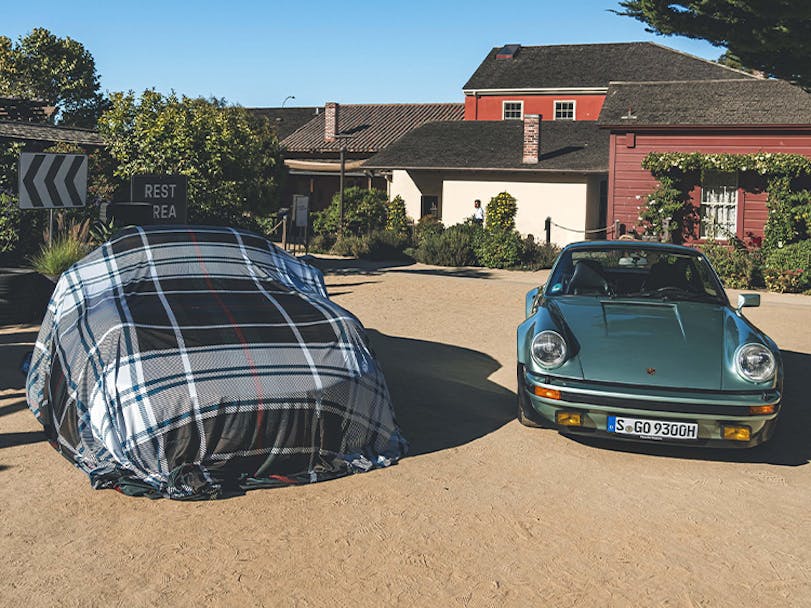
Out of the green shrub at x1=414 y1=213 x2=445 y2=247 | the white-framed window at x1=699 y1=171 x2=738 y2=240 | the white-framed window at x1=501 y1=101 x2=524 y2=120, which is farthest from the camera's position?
the white-framed window at x1=501 y1=101 x2=524 y2=120

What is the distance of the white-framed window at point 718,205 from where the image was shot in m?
22.7

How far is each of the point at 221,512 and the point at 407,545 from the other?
1131 mm

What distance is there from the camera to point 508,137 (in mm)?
32344

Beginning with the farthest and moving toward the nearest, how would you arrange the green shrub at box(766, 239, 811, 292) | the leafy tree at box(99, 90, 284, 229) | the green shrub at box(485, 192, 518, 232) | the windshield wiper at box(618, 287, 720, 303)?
1. the green shrub at box(485, 192, 518, 232)
2. the green shrub at box(766, 239, 811, 292)
3. the leafy tree at box(99, 90, 284, 229)
4. the windshield wiper at box(618, 287, 720, 303)

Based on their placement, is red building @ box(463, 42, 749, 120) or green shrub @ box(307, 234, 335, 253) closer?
green shrub @ box(307, 234, 335, 253)

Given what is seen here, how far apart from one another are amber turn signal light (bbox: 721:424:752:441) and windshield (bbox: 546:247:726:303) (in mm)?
A: 1589

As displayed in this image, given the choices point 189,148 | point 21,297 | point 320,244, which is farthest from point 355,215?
point 21,297

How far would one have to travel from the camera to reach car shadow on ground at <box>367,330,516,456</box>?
23.0 feet

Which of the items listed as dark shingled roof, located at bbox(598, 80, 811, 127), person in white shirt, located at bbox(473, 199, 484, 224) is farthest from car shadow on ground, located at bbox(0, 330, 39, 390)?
person in white shirt, located at bbox(473, 199, 484, 224)

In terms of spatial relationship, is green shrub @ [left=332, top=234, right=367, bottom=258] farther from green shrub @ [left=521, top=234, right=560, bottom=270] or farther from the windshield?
the windshield

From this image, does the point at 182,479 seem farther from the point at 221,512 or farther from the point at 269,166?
the point at 269,166

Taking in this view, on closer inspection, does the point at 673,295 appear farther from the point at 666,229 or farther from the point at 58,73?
the point at 58,73

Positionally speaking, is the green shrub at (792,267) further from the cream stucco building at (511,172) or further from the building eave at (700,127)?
the cream stucco building at (511,172)

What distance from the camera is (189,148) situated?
16781 mm
